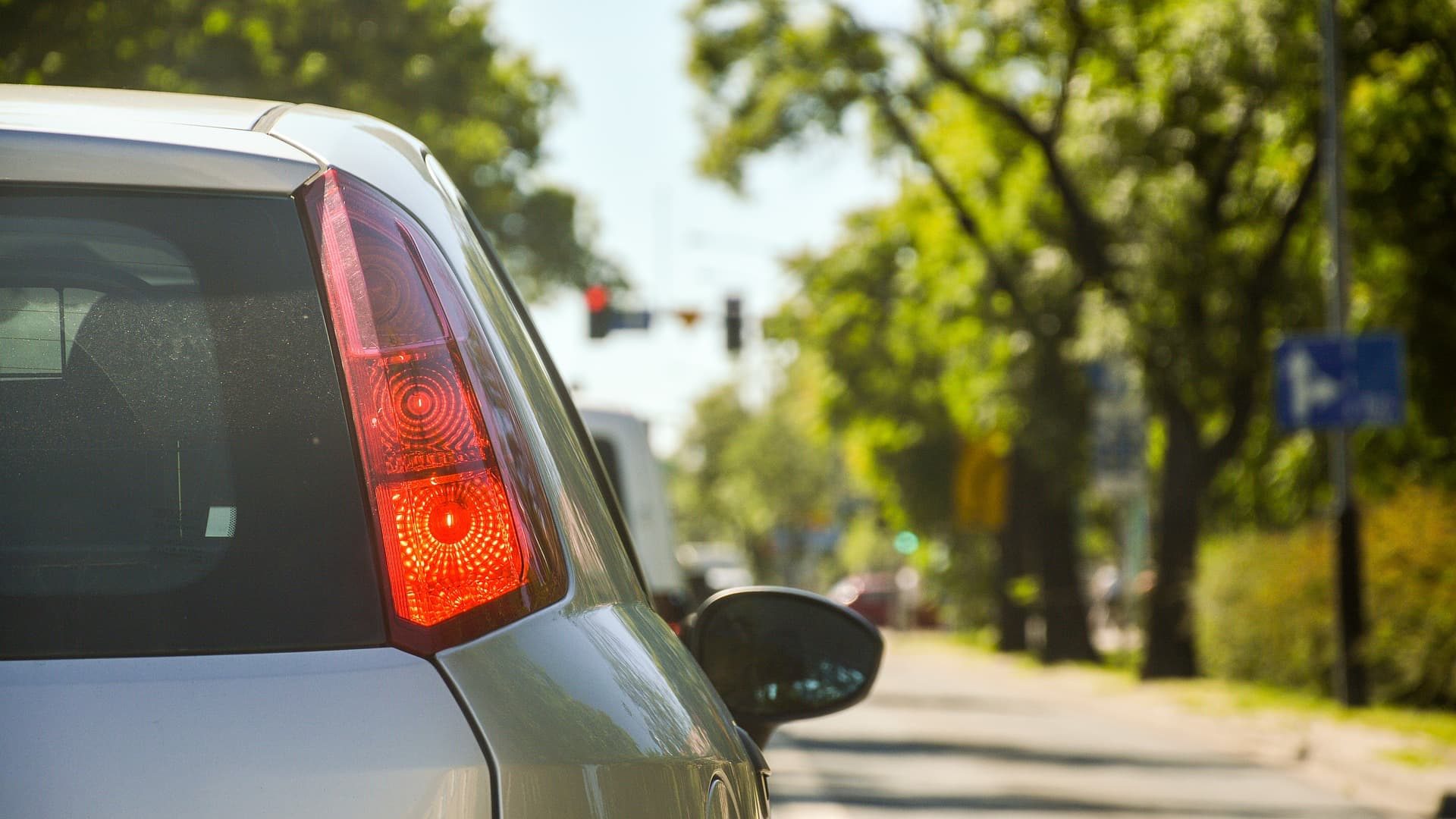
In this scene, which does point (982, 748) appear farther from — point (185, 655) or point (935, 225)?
point (935, 225)

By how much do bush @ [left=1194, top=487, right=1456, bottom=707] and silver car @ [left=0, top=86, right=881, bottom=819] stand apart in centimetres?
1595

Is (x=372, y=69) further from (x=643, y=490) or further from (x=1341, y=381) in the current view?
(x=643, y=490)

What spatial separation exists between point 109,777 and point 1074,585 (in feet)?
108

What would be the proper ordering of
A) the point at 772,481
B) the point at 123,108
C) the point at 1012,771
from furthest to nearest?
the point at 772,481 < the point at 1012,771 < the point at 123,108

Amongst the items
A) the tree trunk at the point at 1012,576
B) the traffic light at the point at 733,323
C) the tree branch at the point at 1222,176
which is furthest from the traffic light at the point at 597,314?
the tree trunk at the point at 1012,576

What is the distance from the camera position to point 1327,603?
20297 millimetres

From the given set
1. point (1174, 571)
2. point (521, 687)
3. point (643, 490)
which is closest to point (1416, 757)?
point (643, 490)

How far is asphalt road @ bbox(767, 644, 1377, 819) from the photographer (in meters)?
11.4

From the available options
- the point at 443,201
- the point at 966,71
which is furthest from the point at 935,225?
the point at 443,201

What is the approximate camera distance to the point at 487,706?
5.45 ft

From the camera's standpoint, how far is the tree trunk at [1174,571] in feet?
83.6

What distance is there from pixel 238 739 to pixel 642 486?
9091 millimetres

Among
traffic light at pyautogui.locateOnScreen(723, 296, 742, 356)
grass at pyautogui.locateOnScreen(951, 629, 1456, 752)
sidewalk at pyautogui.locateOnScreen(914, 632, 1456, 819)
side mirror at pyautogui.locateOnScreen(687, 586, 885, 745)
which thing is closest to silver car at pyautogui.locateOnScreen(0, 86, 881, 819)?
side mirror at pyautogui.locateOnScreen(687, 586, 885, 745)

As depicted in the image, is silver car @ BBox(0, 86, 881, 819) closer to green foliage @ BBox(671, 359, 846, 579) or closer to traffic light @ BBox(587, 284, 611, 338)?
traffic light @ BBox(587, 284, 611, 338)
